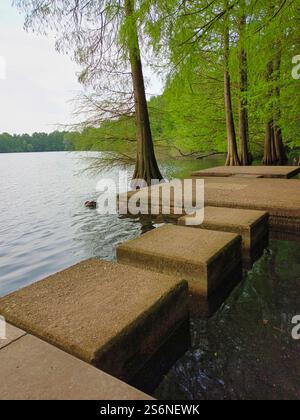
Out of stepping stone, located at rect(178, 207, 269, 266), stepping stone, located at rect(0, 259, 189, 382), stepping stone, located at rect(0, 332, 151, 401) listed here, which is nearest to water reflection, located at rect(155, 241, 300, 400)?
stepping stone, located at rect(0, 259, 189, 382)

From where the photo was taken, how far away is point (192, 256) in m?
2.70

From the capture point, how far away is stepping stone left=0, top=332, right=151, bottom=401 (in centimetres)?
132

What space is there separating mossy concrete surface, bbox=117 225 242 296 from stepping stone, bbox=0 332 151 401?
1395mm

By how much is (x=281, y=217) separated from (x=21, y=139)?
484ft

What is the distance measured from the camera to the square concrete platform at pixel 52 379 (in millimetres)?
1321

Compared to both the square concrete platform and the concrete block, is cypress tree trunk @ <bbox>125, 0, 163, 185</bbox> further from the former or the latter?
the square concrete platform

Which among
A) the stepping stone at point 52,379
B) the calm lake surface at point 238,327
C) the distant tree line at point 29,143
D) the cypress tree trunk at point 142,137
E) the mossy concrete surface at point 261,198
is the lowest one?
the calm lake surface at point 238,327

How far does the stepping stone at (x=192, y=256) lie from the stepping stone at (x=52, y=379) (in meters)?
1.40

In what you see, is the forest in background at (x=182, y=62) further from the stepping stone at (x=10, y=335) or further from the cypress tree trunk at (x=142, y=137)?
the stepping stone at (x=10, y=335)

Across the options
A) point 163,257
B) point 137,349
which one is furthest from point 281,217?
point 137,349

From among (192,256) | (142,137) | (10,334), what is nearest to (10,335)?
(10,334)

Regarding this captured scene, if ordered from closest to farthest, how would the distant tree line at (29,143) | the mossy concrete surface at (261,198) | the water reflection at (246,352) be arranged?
the water reflection at (246,352), the mossy concrete surface at (261,198), the distant tree line at (29,143)

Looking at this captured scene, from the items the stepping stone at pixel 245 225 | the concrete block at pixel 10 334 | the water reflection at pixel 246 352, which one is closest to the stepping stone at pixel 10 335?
the concrete block at pixel 10 334
